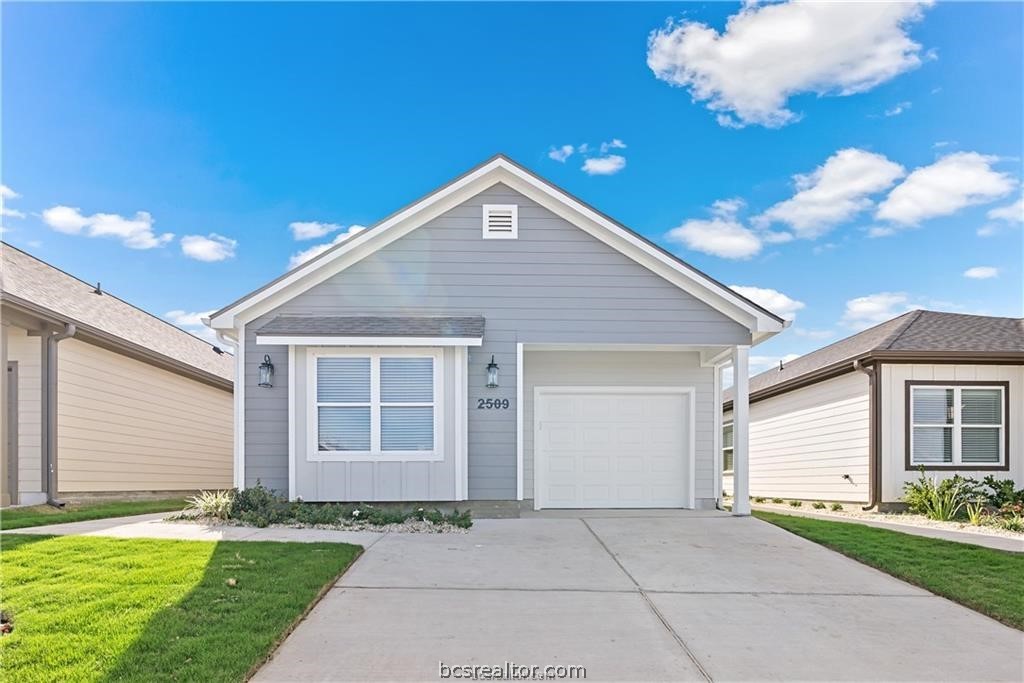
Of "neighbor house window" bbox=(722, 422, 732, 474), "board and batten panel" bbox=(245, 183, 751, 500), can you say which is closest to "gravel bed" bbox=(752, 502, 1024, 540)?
"board and batten panel" bbox=(245, 183, 751, 500)

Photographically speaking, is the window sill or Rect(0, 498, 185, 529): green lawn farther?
the window sill

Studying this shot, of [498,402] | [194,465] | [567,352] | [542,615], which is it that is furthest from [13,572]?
[194,465]

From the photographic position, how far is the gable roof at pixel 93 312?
11492 millimetres

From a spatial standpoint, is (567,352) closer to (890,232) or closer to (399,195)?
(399,195)

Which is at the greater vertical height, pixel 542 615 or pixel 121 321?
pixel 121 321

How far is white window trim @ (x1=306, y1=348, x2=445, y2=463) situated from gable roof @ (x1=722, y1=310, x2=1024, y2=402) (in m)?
8.26

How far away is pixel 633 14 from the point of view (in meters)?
12.8

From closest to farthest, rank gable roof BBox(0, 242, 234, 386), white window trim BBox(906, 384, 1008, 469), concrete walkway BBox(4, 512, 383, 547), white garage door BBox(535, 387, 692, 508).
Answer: concrete walkway BBox(4, 512, 383, 547) → gable roof BBox(0, 242, 234, 386) → white garage door BBox(535, 387, 692, 508) → white window trim BBox(906, 384, 1008, 469)

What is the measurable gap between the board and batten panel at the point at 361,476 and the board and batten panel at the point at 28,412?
15.5 feet

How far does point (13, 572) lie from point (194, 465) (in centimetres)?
1108

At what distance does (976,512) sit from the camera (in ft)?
37.4

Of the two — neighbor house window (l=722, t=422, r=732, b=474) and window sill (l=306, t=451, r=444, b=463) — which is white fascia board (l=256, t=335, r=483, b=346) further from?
neighbor house window (l=722, t=422, r=732, b=474)

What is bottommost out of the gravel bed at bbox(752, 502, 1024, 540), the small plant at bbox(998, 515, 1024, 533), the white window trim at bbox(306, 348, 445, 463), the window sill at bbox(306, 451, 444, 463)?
the gravel bed at bbox(752, 502, 1024, 540)

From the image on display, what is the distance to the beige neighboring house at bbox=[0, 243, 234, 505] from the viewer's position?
11.2 meters
